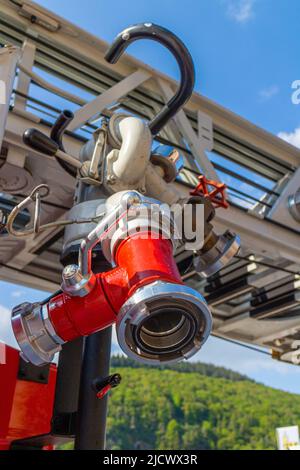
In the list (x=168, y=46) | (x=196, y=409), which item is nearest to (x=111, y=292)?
(x=168, y=46)

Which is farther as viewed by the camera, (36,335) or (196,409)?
(196,409)

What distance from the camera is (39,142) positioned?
937 mm

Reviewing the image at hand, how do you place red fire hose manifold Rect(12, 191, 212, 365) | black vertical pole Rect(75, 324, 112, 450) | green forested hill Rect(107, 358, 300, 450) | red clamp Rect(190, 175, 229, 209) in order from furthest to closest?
green forested hill Rect(107, 358, 300, 450), red clamp Rect(190, 175, 229, 209), black vertical pole Rect(75, 324, 112, 450), red fire hose manifold Rect(12, 191, 212, 365)

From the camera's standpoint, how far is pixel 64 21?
183cm

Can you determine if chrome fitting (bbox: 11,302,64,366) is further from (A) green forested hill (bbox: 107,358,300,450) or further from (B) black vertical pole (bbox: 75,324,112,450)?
(A) green forested hill (bbox: 107,358,300,450)

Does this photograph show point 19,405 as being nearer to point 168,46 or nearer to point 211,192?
point 211,192

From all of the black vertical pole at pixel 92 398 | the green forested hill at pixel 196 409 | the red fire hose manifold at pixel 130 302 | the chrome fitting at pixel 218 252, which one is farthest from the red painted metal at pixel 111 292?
the green forested hill at pixel 196 409

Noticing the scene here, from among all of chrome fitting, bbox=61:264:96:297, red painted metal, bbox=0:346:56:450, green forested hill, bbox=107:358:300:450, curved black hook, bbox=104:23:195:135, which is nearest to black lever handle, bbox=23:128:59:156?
curved black hook, bbox=104:23:195:135

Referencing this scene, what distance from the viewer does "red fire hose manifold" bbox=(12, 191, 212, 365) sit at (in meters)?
0.66

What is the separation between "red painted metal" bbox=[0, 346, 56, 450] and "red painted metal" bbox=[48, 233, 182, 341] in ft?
0.99

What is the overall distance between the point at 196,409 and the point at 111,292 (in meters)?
49.9

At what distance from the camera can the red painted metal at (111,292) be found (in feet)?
2.38

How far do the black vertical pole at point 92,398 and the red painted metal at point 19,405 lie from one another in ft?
0.65

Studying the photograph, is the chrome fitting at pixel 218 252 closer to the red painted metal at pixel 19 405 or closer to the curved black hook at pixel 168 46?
the curved black hook at pixel 168 46
